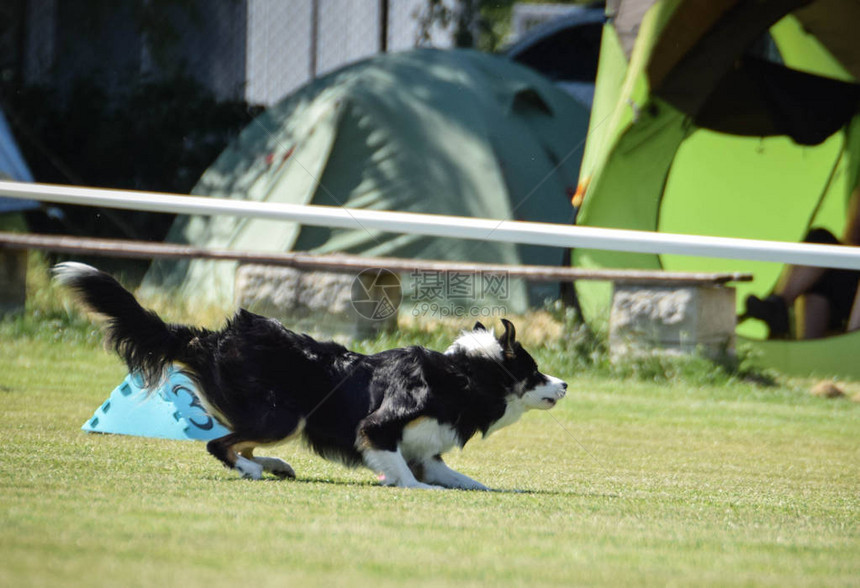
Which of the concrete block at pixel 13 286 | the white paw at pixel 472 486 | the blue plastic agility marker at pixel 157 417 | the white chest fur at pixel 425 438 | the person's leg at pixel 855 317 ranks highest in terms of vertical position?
the white chest fur at pixel 425 438

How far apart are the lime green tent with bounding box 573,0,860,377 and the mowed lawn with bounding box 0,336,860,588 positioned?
291 centimetres

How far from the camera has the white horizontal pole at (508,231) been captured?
5.51 m

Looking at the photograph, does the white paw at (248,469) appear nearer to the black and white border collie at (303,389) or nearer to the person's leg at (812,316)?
the black and white border collie at (303,389)

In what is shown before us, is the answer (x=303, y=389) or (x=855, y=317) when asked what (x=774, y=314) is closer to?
(x=855, y=317)

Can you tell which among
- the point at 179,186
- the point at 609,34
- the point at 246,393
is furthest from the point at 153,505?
the point at 179,186

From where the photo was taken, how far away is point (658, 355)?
9266 mm

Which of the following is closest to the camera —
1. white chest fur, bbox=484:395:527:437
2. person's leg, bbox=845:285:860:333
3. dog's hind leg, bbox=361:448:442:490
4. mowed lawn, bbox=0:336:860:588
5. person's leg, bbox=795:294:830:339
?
mowed lawn, bbox=0:336:860:588

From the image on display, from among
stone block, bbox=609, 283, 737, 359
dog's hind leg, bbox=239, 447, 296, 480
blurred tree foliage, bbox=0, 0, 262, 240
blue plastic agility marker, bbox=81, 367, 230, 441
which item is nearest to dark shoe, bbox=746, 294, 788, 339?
stone block, bbox=609, 283, 737, 359

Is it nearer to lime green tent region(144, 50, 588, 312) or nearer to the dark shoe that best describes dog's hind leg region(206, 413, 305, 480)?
lime green tent region(144, 50, 588, 312)

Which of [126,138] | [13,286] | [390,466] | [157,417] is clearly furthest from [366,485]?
[126,138]

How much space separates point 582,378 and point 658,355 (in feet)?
2.24

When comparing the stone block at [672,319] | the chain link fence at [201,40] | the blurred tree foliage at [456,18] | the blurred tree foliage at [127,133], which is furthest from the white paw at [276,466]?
the blurred tree foliage at [456,18]

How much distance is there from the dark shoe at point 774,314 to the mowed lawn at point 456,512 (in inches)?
101

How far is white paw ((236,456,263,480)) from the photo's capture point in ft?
15.8
